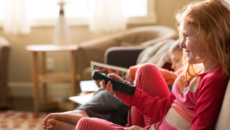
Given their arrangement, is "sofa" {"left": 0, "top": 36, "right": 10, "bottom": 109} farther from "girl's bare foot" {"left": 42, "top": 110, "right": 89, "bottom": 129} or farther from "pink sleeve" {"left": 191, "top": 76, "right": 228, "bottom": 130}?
"pink sleeve" {"left": 191, "top": 76, "right": 228, "bottom": 130}

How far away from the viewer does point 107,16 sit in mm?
2547

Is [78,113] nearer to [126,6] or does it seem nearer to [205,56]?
[205,56]

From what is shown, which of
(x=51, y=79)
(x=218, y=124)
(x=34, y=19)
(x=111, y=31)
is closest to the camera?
(x=218, y=124)

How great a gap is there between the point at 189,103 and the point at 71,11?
7.18ft

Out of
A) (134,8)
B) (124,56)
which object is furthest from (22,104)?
(134,8)

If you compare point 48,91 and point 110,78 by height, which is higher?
point 110,78

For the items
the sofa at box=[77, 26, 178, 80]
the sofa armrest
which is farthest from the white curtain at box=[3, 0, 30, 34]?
the sofa armrest

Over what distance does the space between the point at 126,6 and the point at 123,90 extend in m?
1.96

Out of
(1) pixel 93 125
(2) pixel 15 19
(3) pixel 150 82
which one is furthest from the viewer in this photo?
(2) pixel 15 19

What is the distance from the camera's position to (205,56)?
74 centimetres

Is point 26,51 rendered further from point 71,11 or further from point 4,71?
point 71,11

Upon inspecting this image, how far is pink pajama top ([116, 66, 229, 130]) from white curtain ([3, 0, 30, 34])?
6.70 feet

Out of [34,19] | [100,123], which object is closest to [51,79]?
[34,19]

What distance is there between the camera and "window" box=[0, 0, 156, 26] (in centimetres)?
267
